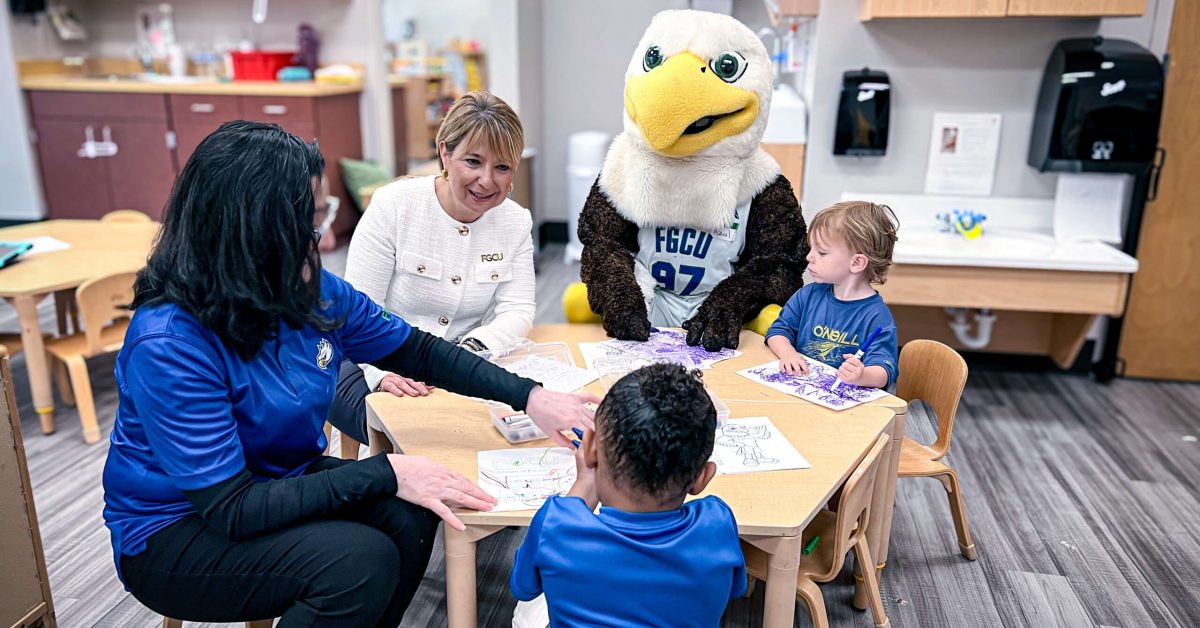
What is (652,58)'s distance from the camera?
7.25 ft

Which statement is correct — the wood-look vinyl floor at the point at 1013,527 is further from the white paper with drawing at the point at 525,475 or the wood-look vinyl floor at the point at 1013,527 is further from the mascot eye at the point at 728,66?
the mascot eye at the point at 728,66

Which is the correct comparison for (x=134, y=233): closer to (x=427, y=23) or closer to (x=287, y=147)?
(x=287, y=147)

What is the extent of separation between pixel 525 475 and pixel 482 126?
2.67ft

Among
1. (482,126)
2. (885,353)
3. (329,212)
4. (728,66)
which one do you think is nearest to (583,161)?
(329,212)

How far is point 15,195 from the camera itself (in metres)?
5.50

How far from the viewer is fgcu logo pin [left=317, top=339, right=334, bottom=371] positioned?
1438 mm

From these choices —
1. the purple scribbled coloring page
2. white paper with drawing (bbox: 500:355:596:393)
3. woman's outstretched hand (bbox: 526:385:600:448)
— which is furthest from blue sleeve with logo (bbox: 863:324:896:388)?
woman's outstretched hand (bbox: 526:385:600:448)

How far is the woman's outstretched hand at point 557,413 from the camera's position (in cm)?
152

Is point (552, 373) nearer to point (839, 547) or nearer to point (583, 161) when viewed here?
point (839, 547)

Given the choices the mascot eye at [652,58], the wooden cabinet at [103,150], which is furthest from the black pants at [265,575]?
the wooden cabinet at [103,150]

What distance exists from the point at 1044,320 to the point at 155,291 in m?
3.32

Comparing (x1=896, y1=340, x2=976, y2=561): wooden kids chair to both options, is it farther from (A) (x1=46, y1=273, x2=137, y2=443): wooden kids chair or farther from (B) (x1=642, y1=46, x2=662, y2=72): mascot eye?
(A) (x1=46, y1=273, x2=137, y2=443): wooden kids chair

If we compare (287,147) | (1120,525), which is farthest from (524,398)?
(1120,525)

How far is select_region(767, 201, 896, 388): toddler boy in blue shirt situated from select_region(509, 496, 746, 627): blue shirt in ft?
2.76
